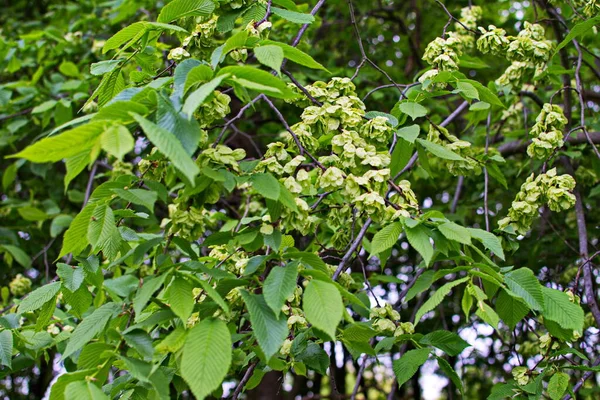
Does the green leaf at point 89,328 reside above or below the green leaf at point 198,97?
below

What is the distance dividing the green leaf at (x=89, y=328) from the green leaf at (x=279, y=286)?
0.53 metres

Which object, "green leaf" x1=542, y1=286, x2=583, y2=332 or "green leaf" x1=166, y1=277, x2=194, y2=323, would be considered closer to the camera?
"green leaf" x1=166, y1=277, x2=194, y2=323

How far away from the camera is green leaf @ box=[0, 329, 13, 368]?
2371 mm

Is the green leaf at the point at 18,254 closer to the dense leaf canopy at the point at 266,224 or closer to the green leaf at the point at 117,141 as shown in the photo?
the dense leaf canopy at the point at 266,224

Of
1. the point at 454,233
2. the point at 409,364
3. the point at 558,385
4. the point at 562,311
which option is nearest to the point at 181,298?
the point at 454,233

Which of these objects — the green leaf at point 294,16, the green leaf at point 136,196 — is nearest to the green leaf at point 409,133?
the green leaf at point 294,16

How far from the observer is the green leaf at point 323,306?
1.58 m

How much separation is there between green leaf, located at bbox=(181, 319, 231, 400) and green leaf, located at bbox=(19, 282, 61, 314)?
0.90 m

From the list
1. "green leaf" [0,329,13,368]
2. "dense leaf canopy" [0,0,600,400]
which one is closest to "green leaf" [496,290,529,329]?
"dense leaf canopy" [0,0,600,400]

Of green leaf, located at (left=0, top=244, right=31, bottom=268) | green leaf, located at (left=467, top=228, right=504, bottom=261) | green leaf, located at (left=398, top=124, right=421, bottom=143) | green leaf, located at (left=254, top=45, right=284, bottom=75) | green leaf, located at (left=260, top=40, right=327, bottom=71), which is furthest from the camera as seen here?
green leaf, located at (left=0, top=244, right=31, bottom=268)

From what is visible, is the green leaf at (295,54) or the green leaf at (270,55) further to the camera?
the green leaf at (295,54)

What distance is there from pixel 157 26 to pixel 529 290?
1.49 m

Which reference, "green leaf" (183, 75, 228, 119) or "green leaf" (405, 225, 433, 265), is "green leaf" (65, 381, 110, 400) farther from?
"green leaf" (405, 225, 433, 265)

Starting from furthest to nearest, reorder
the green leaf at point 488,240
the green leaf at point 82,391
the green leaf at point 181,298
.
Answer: the green leaf at point 488,240
the green leaf at point 181,298
the green leaf at point 82,391
